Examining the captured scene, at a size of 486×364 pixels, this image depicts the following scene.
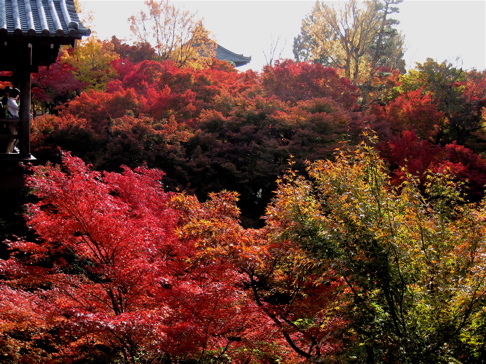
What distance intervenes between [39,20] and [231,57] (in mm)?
39017

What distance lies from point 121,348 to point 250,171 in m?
9.00

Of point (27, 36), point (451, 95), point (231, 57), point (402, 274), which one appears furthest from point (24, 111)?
point (231, 57)

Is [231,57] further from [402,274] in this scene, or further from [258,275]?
[402,274]

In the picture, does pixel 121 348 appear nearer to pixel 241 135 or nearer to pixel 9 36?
pixel 9 36

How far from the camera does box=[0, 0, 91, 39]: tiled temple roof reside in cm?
562

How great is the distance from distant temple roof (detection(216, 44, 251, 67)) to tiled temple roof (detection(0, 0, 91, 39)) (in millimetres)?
38002

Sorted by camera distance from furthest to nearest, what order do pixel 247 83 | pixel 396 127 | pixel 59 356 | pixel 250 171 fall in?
pixel 247 83, pixel 396 127, pixel 250 171, pixel 59 356

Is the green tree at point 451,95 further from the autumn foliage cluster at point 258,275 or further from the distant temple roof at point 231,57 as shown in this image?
the distant temple roof at point 231,57

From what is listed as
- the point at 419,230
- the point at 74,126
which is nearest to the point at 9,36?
the point at 419,230

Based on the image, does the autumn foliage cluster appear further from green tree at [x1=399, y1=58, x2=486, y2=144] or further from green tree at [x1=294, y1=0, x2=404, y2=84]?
green tree at [x1=294, y1=0, x2=404, y2=84]

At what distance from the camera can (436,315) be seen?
427 cm

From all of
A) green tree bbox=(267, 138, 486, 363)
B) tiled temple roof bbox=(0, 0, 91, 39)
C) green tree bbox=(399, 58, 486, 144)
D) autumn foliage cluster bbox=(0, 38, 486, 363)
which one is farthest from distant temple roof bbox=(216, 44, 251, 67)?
green tree bbox=(267, 138, 486, 363)

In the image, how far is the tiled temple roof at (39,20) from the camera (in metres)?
5.62

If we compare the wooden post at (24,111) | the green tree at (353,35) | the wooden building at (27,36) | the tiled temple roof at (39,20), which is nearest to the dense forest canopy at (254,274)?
the wooden post at (24,111)
